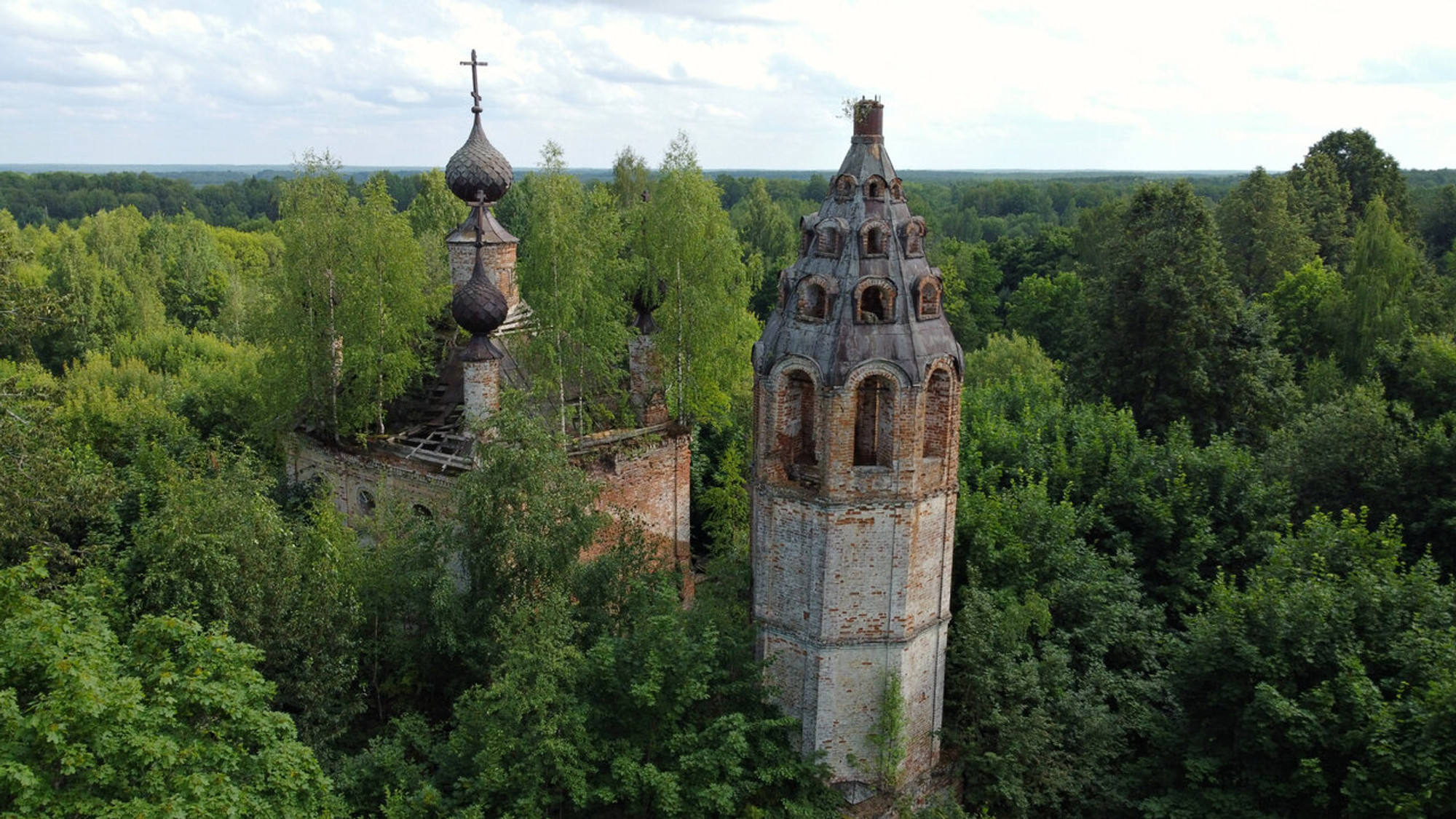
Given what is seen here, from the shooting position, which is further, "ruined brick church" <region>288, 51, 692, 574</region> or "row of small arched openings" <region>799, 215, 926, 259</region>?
"ruined brick church" <region>288, 51, 692, 574</region>

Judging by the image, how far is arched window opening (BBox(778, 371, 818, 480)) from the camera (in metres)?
14.6

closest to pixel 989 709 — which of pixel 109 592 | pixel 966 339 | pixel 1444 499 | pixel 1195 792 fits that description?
pixel 1195 792

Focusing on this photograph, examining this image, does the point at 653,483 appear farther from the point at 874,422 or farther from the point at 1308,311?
the point at 1308,311

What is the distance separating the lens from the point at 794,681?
48.1 ft

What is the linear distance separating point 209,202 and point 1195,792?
442ft

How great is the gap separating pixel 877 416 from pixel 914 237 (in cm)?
275

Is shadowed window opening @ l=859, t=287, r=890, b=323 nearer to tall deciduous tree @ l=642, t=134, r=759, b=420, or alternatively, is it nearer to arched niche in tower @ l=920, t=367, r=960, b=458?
arched niche in tower @ l=920, t=367, r=960, b=458

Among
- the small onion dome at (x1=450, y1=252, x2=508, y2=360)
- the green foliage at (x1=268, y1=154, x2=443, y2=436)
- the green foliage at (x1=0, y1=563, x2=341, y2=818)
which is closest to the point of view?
the green foliage at (x1=0, y1=563, x2=341, y2=818)

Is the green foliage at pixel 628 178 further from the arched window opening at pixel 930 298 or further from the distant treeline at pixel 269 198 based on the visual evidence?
the distant treeline at pixel 269 198

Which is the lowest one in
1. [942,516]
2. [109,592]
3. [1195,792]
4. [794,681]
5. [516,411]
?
[1195,792]

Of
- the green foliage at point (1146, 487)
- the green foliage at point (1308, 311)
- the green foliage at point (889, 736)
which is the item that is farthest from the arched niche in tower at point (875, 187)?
the green foliage at point (1308, 311)

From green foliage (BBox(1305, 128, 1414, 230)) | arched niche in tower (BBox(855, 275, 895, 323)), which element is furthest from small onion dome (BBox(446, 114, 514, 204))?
green foliage (BBox(1305, 128, 1414, 230))

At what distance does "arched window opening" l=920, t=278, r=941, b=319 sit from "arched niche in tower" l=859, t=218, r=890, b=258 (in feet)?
2.37

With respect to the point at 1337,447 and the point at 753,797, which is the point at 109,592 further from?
the point at 1337,447
